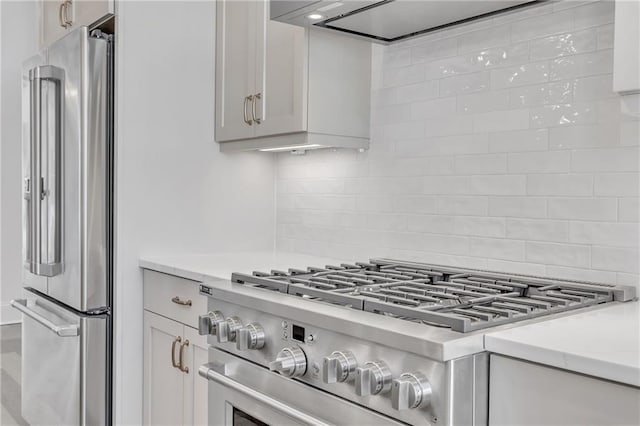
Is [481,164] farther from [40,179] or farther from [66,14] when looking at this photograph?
[66,14]

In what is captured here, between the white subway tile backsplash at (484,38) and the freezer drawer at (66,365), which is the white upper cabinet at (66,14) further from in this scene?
the white subway tile backsplash at (484,38)

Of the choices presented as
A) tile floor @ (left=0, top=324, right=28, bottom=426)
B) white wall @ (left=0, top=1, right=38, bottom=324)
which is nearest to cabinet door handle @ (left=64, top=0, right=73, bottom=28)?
tile floor @ (left=0, top=324, right=28, bottom=426)

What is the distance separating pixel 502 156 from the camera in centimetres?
202

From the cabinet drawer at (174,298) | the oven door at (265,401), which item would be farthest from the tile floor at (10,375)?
the oven door at (265,401)

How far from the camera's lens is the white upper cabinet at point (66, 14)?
2.61m

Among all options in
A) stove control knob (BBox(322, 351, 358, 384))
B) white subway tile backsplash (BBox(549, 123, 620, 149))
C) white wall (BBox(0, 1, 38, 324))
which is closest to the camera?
stove control knob (BBox(322, 351, 358, 384))

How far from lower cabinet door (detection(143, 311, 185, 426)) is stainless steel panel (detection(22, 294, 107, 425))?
0.17 meters

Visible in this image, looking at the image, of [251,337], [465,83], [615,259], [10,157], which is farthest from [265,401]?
[10,157]

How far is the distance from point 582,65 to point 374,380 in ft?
3.80

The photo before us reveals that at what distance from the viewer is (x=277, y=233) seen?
3.04 metres

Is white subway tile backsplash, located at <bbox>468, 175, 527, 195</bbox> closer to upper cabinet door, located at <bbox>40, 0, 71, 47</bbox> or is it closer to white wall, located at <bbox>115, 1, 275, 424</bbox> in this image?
white wall, located at <bbox>115, 1, 275, 424</bbox>

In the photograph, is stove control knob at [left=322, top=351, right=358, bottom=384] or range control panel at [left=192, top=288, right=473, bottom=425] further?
stove control knob at [left=322, top=351, right=358, bottom=384]

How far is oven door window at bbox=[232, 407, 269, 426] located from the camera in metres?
1.68

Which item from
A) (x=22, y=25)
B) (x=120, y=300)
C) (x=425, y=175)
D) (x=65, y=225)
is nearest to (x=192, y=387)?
(x=120, y=300)
